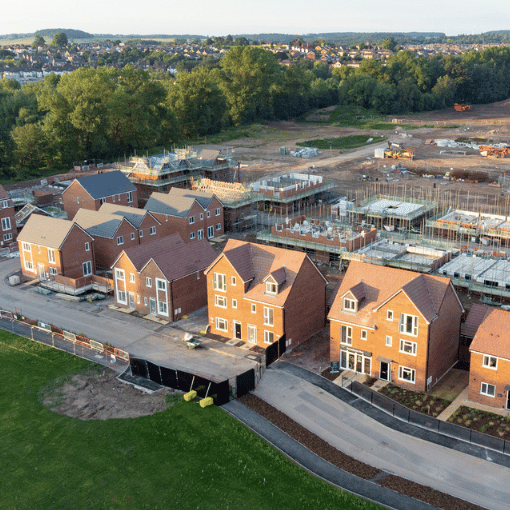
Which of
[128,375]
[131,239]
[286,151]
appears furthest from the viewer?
[286,151]

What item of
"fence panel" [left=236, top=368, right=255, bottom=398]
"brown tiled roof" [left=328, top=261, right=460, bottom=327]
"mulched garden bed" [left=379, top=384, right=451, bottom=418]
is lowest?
"mulched garden bed" [left=379, top=384, right=451, bottom=418]

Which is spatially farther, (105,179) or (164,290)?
(105,179)

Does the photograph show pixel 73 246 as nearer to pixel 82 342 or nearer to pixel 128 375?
pixel 82 342

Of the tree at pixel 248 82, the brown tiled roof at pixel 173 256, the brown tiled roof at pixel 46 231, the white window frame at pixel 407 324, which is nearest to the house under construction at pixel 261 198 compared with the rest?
the brown tiled roof at pixel 46 231

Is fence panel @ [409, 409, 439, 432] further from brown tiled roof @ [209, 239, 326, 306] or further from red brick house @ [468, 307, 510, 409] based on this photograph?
brown tiled roof @ [209, 239, 326, 306]

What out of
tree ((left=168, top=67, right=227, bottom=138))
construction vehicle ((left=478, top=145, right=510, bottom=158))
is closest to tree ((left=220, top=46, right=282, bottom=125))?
tree ((left=168, top=67, right=227, bottom=138))

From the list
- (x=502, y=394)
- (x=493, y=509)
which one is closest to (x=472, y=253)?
(x=502, y=394)
